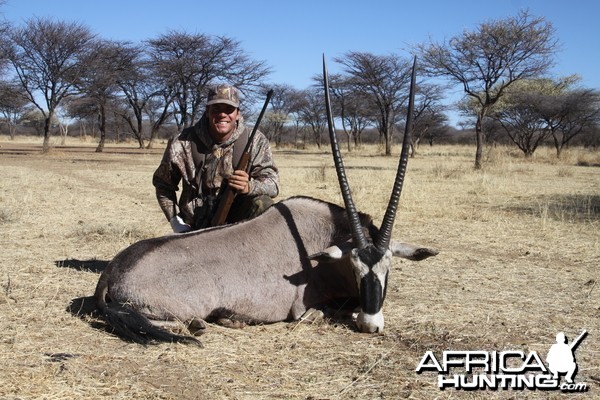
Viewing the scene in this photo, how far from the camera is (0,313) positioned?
174 inches

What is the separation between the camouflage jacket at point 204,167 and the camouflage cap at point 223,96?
0.88 feet

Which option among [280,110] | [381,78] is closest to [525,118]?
[381,78]

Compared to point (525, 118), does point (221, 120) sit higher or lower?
lower

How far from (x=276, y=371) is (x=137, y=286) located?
1188mm

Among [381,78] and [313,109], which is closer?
[381,78]

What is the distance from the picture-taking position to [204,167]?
5426 millimetres

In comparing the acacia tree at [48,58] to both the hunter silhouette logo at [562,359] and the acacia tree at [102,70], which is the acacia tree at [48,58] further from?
the hunter silhouette logo at [562,359]

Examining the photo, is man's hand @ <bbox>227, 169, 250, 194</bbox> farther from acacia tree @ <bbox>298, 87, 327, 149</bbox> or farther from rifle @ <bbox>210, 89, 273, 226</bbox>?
acacia tree @ <bbox>298, 87, 327, 149</bbox>

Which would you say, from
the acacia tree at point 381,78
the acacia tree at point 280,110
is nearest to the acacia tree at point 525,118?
the acacia tree at point 381,78

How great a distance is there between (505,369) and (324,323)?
1345 mm

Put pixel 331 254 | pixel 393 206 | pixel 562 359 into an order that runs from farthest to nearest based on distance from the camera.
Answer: pixel 393 206 → pixel 331 254 → pixel 562 359

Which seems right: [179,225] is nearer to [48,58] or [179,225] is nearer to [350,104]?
[48,58]

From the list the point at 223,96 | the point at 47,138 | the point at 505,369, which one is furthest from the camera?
the point at 47,138

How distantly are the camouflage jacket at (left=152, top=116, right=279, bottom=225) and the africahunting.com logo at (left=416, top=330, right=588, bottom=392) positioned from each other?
2.35 m
